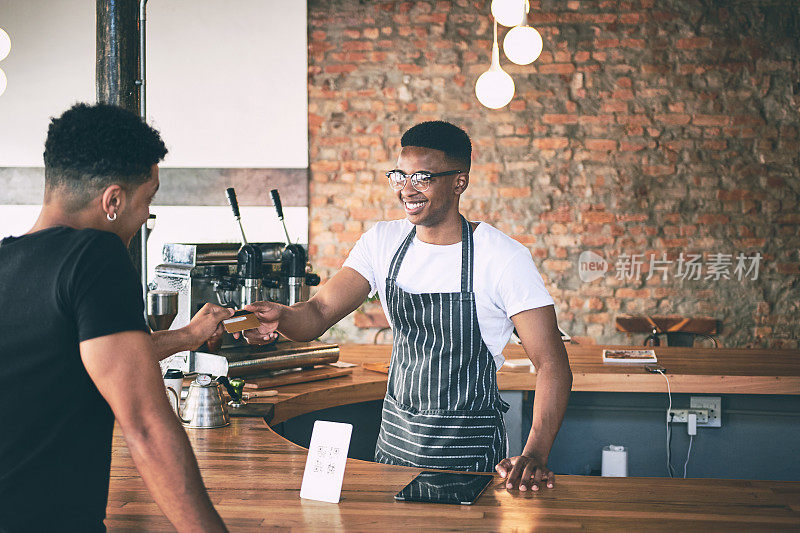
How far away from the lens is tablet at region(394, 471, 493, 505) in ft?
5.33

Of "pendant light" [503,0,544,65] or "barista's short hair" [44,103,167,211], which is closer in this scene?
"barista's short hair" [44,103,167,211]

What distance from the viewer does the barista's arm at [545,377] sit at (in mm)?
1846

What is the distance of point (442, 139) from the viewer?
86.2 inches

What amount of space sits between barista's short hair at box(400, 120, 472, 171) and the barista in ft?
3.94

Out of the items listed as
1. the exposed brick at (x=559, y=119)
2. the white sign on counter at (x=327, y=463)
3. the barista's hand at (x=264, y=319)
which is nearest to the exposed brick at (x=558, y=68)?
the exposed brick at (x=559, y=119)

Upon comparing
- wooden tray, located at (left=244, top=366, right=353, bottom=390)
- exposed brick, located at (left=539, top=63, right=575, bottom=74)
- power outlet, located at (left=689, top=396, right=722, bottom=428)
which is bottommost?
power outlet, located at (left=689, top=396, right=722, bottom=428)

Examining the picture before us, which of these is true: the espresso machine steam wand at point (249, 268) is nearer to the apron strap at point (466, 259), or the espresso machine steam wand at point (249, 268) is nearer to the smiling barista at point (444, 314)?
the smiling barista at point (444, 314)

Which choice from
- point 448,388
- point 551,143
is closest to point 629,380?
point 448,388

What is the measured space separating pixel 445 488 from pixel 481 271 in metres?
0.66

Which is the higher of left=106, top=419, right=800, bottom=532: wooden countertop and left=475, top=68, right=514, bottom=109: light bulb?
left=475, top=68, right=514, bottom=109: light bulb

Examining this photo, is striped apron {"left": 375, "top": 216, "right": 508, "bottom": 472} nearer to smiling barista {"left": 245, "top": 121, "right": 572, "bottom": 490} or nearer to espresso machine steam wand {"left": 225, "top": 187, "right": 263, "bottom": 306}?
smiling barista {"left": 245, "top": 121, "right": 572, "bottom": 490}

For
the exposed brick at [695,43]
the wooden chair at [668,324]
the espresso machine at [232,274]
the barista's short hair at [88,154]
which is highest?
the exposed brick at [695,43]

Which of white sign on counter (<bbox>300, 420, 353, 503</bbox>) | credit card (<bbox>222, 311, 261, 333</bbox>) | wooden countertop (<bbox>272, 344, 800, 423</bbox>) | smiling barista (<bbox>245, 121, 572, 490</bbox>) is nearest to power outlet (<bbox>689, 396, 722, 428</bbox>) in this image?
wooden countertop (<bbox>272, 344, 800, 423</bbox>)

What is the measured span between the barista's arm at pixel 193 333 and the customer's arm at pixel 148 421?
0.93 metres
